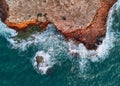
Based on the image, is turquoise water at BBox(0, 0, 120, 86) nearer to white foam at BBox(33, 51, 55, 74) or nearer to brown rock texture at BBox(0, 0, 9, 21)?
white foam at BBox(33, 51, 55, 74)

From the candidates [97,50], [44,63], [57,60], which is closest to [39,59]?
[44,63]

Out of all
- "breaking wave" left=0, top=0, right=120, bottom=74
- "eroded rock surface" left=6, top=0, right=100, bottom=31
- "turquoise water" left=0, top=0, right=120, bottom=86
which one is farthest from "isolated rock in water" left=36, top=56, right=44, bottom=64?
"eroded rock surface" left=6, top=0, right=100, bottom=31

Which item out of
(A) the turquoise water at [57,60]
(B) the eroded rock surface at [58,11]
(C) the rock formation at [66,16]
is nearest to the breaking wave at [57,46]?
(A) the turquoise water at [57,60]

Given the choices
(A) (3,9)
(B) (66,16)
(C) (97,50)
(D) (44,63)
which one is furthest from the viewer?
(A) (3,9)

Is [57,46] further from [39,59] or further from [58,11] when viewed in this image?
[58,11]

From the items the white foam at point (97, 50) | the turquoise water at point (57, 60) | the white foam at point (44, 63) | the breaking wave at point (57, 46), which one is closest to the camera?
the turquoise water at point (57, 60)

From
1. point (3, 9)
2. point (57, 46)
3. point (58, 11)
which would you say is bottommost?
point (57, 46)

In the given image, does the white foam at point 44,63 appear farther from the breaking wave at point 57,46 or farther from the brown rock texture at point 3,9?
the brown rock texture at point 3,9
